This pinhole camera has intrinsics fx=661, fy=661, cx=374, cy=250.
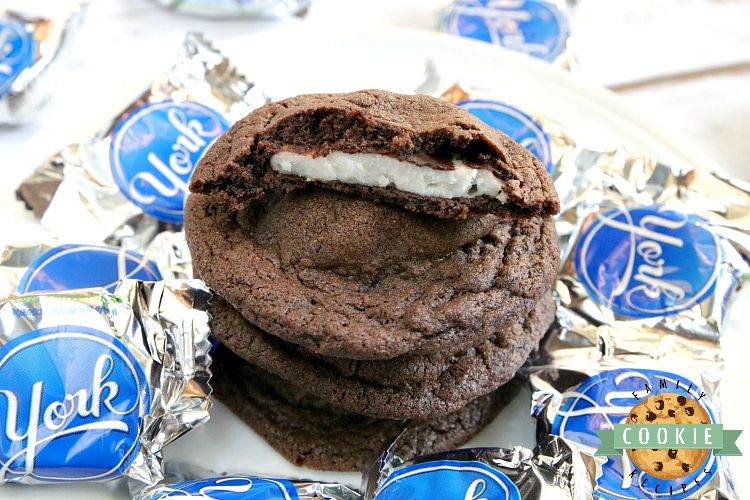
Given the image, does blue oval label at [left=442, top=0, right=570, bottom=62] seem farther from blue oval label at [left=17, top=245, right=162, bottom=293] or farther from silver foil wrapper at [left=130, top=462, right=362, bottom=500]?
silver foil wrapper at [left=130, top=462, right=362, bottom=500]

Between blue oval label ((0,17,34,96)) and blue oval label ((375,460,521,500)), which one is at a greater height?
blue oval label ((0,17,34,96))

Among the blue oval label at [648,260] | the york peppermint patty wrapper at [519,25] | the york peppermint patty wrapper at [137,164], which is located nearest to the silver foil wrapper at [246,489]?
the york peppermint patty wrapper at [137,164]

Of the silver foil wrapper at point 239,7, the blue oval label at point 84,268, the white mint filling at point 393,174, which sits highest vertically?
the silver foil wrapper at point 239,7

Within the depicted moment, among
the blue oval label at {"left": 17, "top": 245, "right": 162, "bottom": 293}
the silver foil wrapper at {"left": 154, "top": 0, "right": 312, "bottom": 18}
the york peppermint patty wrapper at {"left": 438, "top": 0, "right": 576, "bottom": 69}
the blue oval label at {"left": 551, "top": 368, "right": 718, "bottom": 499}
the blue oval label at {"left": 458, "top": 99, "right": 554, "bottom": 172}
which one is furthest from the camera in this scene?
the silver foil wrapper at {"left": 154, "top": 0, "right": 312, "bottom": 18}

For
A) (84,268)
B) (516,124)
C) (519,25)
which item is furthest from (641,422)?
(519,25)

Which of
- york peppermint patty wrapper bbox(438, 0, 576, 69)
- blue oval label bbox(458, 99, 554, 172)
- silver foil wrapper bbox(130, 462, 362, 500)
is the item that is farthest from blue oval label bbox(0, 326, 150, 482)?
york peppermint patty wrapper bbox(438, 0, 576, 69)

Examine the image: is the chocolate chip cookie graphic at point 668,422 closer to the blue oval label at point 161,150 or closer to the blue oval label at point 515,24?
the blue oval label at point 161,150

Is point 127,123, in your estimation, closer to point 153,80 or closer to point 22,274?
point 153,80
